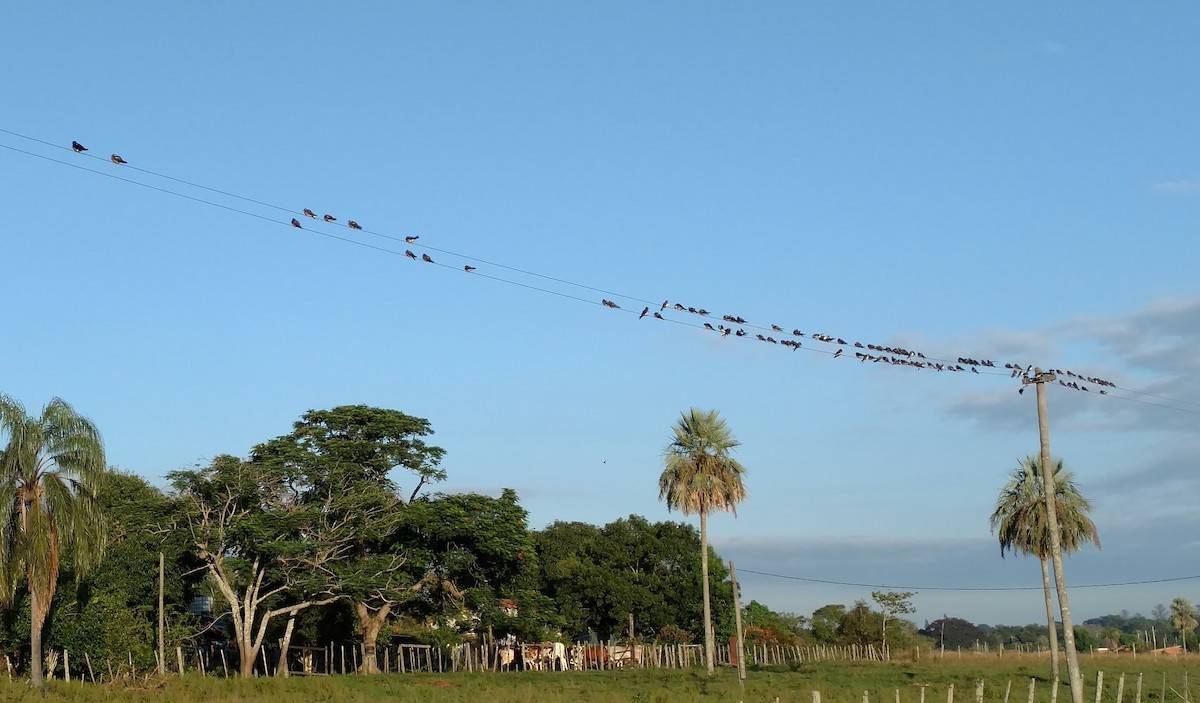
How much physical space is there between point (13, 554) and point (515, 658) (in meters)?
37.1

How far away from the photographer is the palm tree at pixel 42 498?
43.8m

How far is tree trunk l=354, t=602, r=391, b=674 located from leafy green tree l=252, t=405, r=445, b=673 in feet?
0.16

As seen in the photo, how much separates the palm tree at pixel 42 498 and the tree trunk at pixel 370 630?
18366 millimetres

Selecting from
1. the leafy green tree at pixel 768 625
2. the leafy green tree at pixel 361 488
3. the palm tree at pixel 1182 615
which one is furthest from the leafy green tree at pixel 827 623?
the leafy green tree at pixel 361 488

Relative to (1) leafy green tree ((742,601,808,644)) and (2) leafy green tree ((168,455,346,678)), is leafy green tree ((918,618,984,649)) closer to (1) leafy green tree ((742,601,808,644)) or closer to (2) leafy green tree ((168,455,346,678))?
(1) leafy green tree ((742,601,808,644))

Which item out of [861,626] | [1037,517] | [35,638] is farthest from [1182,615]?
[35,638]

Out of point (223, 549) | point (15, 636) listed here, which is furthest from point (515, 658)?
point (15, 636)

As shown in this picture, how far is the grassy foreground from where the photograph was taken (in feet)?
135

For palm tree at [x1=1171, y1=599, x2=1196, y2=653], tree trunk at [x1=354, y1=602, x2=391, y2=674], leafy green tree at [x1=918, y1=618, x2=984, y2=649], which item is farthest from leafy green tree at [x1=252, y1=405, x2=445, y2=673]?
leafy green tree at [x1=918, y1=618, x2=984, y2=649]

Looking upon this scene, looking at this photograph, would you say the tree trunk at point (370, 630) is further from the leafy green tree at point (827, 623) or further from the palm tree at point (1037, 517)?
the leafy green tree at point (827, 623)

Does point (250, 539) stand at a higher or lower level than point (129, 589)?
higher

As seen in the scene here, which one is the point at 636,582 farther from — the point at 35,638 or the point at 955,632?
the point at 955,632

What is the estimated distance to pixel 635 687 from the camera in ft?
160

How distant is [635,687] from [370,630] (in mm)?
18250
